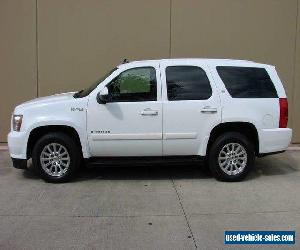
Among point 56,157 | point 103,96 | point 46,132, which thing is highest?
point 103,96

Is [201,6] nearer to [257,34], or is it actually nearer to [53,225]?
[257,34]

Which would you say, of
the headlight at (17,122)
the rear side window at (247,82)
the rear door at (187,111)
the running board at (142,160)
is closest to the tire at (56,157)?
the running board at (142,160)

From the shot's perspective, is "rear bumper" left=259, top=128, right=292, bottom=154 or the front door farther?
"rear bumper" left=259, top=128, right=292, bottom=154

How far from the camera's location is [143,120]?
7879 mm

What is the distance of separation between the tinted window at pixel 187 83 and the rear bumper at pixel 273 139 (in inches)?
43.7

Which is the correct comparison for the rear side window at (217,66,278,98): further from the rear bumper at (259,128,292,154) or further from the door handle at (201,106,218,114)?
the rear bumper at (259,128,292,154)

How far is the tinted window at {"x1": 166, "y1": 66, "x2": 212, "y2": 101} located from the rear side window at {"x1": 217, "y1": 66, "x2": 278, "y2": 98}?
0.32m

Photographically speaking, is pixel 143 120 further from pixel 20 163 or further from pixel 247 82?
pixel 20 163

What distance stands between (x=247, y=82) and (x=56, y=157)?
3272 mm

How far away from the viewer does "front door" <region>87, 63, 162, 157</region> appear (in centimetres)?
786

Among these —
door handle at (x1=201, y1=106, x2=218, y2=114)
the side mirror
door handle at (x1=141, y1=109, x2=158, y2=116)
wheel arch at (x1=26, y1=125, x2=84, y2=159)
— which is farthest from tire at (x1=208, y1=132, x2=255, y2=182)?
wheel arch at (x1=26, y1=125, x2=84, y2=159)

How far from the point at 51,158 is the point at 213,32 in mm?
4787

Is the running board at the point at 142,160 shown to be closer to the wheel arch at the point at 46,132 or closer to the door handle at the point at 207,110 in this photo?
the wheel arch at the point at 46,132

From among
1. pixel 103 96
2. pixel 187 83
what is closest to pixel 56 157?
pixel 103 96
